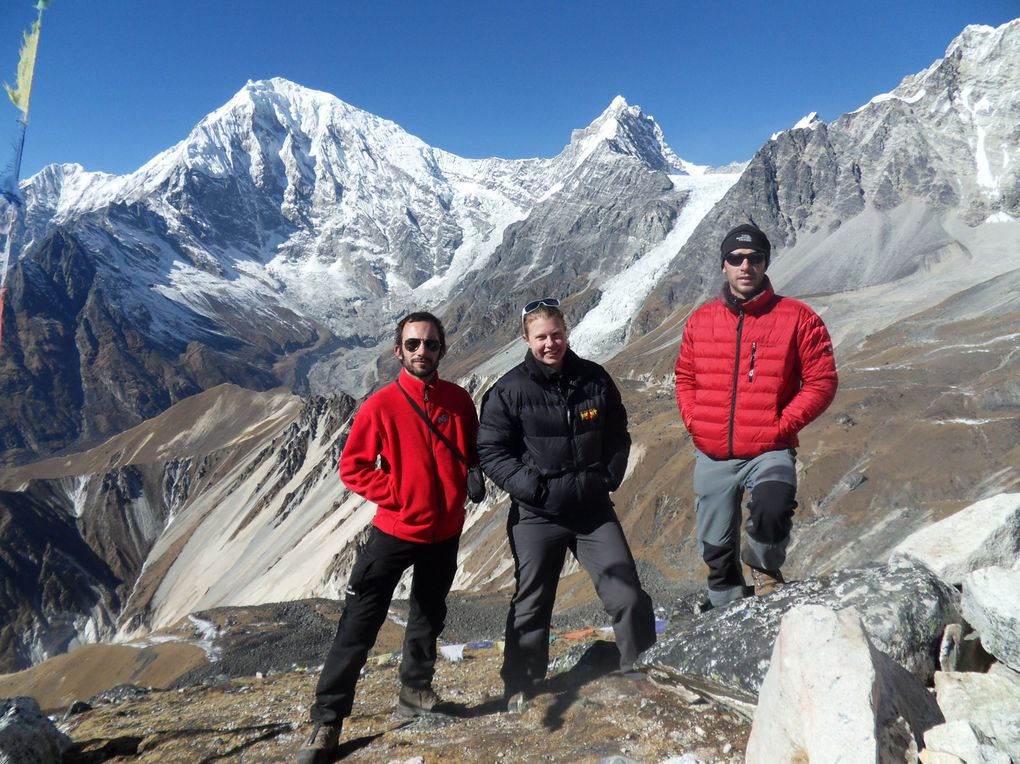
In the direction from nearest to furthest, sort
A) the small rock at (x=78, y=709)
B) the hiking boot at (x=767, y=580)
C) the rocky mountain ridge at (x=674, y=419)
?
the hiking boot at (x=767, y=580) → the small rock at (x=78, y=709) → the rocky mountain ridge at (x=674, y=419)

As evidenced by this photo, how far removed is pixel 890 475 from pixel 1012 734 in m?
21.3

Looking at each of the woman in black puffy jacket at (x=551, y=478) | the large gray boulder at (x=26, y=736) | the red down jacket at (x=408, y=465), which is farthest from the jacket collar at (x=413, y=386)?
the large gray boulder at (x=26, y=736)

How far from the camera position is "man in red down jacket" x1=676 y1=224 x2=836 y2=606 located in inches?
224

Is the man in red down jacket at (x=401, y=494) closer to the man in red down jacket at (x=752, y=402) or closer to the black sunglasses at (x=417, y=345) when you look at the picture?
the black sunglasses at (x=417, y=345)

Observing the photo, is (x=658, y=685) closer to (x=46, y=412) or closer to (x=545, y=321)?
(x=545, y=321)

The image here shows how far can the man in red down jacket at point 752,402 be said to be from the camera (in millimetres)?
5695

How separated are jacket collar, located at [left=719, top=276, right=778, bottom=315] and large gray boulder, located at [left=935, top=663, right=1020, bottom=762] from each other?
306 centimetres

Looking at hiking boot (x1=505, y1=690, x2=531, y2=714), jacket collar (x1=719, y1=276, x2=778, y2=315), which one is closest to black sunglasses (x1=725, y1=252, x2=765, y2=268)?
jacket collar (x1=719, y1=276, x2=778, y2=315)

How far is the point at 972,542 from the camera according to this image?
5.32 metres

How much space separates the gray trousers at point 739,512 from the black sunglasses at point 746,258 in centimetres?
167

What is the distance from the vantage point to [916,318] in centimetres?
6353

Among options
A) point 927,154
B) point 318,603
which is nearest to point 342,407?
point 318,603

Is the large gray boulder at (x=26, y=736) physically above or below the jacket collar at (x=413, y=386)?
below

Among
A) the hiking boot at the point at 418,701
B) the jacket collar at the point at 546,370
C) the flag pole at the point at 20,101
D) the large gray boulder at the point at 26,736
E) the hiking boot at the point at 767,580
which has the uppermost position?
the flag pole at the point at 20,101
